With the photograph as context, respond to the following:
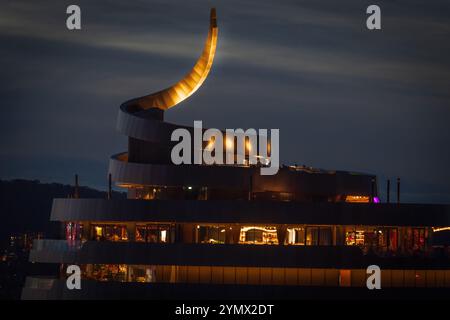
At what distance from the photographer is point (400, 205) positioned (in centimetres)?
11756

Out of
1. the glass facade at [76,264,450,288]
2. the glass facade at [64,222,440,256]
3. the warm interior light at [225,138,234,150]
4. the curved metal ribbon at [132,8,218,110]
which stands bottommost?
the glass facade at [76,264,450,288]

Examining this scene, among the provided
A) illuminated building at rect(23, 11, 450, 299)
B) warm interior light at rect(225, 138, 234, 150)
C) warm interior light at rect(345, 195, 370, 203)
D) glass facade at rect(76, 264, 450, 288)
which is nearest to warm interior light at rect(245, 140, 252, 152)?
warm interior light at rect(225, 138, 234, 150)

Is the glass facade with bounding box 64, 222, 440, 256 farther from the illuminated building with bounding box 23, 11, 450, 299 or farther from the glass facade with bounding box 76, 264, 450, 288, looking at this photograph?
the glass facade with bounding box 76, 264, 450, 288

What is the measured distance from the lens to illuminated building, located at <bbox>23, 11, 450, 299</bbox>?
382ft

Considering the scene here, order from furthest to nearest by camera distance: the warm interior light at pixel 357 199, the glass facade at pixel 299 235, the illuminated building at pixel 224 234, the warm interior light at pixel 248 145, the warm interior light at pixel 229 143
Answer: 1. the warm interior light at pixel 357 199
2. the warm interior light at pixel 248 145
3. the warm interior light at pixel 229 143
4. the glass facade at pixel 299 235
5. the illuminated building at pixel 224 234

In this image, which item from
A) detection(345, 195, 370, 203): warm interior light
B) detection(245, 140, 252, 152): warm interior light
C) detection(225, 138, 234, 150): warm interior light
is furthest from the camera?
detection(345, 195, 370, 203): warm interior light

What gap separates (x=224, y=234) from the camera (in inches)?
4665

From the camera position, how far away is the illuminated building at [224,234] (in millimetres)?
116562

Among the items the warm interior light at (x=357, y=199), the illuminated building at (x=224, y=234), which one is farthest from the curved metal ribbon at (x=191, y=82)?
the warm interior light at (x=357, y=199)

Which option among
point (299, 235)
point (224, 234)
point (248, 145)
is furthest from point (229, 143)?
point (299, 235)

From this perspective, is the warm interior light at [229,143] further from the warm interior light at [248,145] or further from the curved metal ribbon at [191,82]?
the curved metal ribbon at [191,82]

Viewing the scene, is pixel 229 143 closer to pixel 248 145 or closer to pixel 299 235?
pixel 248 145
